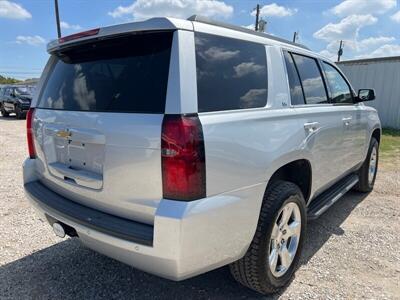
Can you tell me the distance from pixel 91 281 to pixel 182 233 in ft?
4.74

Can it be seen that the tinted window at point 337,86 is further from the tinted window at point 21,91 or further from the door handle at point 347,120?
the tinted window at point 21,91

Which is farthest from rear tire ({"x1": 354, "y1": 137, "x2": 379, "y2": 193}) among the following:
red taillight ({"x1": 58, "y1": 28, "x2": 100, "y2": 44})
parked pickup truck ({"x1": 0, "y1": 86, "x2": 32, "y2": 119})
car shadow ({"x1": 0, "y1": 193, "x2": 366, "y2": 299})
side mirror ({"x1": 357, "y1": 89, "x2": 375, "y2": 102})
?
parked pickup truck ({"x1": 0, "y1": 86, "x2": 32, "y2": 119})

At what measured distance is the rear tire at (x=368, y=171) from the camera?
203 inches

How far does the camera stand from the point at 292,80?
3002 mm

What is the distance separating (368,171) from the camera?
526 cm

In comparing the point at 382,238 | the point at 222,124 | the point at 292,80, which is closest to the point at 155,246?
the point at 222,124

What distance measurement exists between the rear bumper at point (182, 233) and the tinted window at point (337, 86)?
7.09 feet

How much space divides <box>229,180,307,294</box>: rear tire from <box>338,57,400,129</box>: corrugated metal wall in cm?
1266

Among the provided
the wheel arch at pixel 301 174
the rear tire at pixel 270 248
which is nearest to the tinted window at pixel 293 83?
the wheel arch at pixel 301 174

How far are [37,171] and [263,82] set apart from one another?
2002 mm

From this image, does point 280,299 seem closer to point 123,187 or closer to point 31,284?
point 123,187

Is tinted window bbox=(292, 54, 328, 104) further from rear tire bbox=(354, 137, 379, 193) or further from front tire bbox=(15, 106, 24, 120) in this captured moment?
front tire bbox=(15, 106, 24, 120)

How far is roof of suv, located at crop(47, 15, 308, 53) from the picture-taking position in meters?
2.02

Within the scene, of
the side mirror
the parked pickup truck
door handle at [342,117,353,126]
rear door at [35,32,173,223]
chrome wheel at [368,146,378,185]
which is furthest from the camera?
the parked pickup truck
